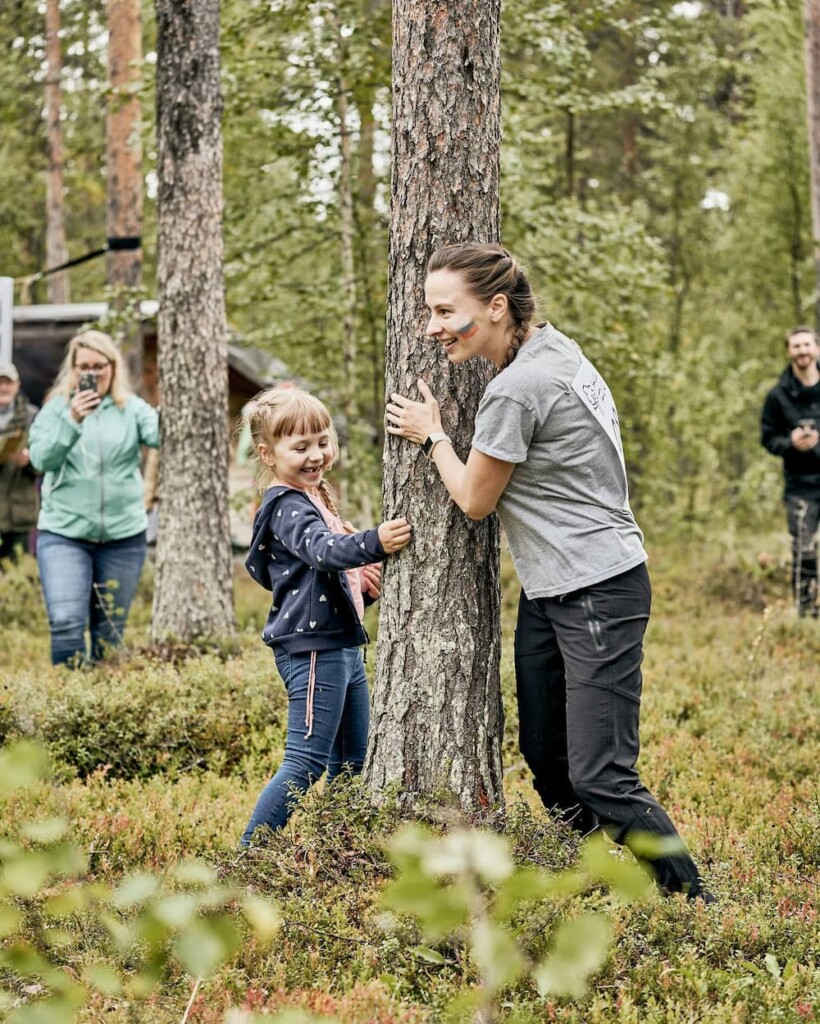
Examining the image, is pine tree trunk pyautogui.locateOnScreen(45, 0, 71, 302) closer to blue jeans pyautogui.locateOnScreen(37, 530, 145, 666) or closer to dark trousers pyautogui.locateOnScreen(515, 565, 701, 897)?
blue jeans pyautogui.locateOnScreen(37, 530, 145, 666)

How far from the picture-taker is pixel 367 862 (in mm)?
3721

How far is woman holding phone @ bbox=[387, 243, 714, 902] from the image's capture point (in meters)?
3.45

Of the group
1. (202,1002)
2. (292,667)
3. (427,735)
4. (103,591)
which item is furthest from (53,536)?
(202,1002)

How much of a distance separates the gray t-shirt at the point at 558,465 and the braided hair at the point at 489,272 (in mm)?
117

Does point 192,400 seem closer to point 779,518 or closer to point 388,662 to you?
point 388,662

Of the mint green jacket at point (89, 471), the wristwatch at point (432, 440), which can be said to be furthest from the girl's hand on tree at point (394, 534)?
the mint green jacket at point (89, 471)

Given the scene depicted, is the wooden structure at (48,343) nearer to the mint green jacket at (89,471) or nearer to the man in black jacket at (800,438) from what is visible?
the man in black jacket at (800,438)

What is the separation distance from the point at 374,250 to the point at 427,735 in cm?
819

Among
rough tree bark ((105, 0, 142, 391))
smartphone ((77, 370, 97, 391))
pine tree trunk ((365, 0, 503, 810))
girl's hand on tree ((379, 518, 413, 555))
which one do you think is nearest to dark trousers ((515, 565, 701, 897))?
pine tree trunk ((365, 0, 503, 810))

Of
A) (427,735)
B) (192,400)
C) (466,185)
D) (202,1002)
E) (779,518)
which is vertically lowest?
(779,518)

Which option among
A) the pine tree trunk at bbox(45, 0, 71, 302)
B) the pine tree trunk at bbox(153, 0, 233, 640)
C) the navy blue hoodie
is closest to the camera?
the navy blue hoodie

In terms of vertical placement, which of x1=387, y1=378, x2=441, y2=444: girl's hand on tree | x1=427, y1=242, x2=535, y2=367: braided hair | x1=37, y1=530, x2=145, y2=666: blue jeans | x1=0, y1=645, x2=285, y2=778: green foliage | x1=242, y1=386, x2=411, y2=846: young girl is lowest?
x1=0, y1=645, x2=285, y2=778: green foliage

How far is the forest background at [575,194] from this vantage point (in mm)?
10016

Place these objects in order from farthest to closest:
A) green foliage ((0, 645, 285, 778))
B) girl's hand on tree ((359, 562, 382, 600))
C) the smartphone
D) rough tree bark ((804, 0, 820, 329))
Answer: rough tree bark ((804, 0, 820, 329)) < the smartphone < green foliage ((0, 645, 285, 778)) < girl's hand on tree ((359, 562, 382, 600))
